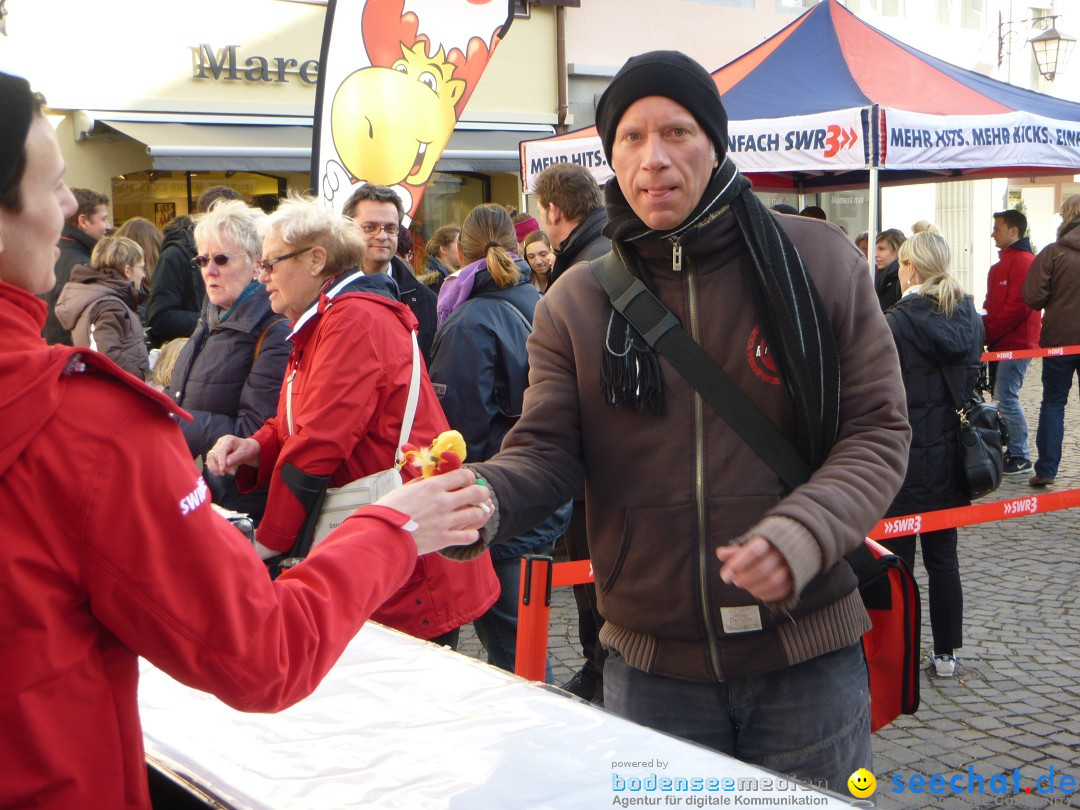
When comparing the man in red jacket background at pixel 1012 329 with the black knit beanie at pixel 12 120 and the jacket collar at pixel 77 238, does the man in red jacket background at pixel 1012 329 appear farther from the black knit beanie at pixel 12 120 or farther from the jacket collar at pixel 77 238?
the black knit beanie at pixel 12 120

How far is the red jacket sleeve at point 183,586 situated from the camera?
46.4 inches

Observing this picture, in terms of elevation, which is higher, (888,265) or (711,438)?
(888,265)

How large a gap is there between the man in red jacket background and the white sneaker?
470cm

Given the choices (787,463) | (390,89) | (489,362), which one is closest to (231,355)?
(489,362)

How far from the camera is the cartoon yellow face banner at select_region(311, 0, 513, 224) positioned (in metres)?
4.97

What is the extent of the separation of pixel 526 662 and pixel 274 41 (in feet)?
35.8

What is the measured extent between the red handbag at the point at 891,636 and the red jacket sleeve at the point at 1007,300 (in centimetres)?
727

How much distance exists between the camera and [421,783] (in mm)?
1653

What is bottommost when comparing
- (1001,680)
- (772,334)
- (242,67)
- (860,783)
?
(1001,680)

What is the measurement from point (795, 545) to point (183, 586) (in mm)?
979

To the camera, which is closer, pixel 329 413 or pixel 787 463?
pixel 787 463

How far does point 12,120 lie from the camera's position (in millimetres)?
1208

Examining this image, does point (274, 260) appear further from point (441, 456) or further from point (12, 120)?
point (12, 120)

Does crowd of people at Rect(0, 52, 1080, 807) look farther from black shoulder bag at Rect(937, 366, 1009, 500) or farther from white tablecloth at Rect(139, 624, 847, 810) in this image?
black shoulder bag at Rect(937, 366, 1009, 500)
